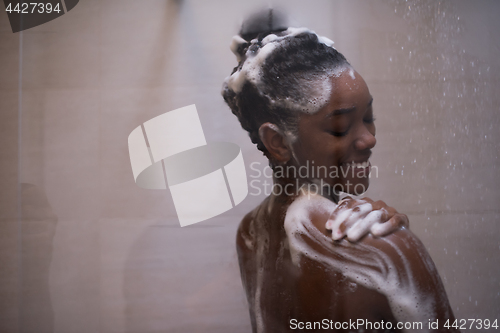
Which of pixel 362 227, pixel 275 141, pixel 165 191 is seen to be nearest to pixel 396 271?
pixel 362 227

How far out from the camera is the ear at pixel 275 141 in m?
0.84

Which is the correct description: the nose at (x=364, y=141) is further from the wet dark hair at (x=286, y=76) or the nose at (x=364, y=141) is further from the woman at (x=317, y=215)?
the wet dark hair at (x=286, y=76)

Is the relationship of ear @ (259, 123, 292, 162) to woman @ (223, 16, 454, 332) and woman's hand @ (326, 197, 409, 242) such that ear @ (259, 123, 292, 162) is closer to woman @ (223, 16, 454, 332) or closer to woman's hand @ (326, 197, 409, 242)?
woman @ (223, 16, 454, 332)

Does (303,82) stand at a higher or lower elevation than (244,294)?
higher

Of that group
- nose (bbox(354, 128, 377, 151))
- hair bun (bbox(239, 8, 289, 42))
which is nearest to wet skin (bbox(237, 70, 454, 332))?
nose (bbox(354, 128, 377, 151))

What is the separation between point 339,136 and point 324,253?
26 centimetres

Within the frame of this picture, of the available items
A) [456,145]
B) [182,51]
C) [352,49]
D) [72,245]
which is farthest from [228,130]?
[456,145]

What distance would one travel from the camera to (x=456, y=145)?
989 mm

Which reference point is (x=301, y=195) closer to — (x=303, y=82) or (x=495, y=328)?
(x=303, y=82)

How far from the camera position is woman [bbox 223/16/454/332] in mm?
734

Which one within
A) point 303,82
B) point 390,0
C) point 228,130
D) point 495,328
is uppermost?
point 390,0

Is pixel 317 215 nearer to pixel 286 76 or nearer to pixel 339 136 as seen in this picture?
pixel 339 136

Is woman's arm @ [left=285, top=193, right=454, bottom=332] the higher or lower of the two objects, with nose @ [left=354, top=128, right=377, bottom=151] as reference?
lower

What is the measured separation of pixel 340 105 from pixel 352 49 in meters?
0.24
